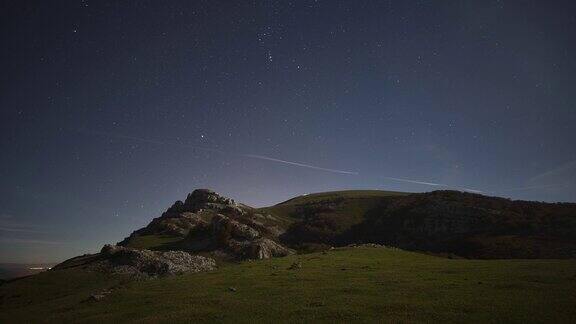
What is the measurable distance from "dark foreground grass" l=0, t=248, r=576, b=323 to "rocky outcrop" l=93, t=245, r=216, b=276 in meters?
6.59

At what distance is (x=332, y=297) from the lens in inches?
907

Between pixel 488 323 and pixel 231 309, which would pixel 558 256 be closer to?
pixel 488 323

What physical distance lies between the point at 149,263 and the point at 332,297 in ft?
103

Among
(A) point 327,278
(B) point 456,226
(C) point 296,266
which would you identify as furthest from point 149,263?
(B) point 456,226

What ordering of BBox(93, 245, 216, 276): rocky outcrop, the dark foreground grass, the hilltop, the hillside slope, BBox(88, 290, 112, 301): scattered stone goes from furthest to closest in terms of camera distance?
the hillside slope, BBox(93, 245, 216, 276): rocky outcrop, BBox(88, 290, 112, 301): scattered stone, the hilltop, the dark foreground grass

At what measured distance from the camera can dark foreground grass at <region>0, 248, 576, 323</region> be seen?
60.4 feet

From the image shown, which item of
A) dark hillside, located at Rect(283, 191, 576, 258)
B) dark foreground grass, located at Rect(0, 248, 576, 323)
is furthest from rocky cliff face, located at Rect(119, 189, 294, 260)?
dark hillside, located at Rect(283, 191, 576, 258)

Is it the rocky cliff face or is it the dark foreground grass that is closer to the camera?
the dark foreground grass

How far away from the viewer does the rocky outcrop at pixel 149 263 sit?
148ft

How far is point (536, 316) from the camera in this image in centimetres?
1669

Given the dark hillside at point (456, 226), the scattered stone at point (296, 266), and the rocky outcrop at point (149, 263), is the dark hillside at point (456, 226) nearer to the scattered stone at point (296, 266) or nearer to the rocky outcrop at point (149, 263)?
the scattered stone at point (296, 266)

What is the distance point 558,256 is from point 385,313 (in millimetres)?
55261

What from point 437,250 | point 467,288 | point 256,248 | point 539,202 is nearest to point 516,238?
point 437,250

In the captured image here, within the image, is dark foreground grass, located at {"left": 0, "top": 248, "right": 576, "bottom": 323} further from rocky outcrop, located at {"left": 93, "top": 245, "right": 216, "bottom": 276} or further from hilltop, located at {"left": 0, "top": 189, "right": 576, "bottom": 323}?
rocky outcrop, located at {"left": 93, "top": 245, "right": 216, "bottom": 276}
